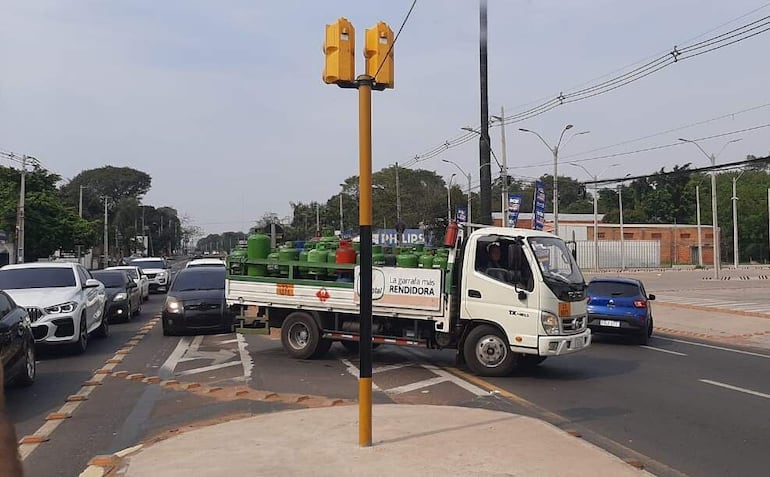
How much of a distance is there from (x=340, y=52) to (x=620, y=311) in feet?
42.3

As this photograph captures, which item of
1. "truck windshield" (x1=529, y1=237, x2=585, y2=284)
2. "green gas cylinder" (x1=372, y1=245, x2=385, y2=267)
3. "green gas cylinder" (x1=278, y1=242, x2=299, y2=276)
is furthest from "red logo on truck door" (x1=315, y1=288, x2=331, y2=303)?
"truck windshield" (x1=529, y1=237, x2=585, y2=284)

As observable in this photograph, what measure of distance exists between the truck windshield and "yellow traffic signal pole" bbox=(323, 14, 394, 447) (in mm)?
5231

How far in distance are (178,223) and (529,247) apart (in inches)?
5695

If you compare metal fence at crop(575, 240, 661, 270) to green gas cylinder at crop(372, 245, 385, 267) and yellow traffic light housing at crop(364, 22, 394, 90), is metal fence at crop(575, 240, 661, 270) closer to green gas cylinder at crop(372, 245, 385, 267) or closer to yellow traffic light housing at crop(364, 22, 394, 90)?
green gas cylinder at crop(372, 245, 385, 267)

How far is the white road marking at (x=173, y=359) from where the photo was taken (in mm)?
11734

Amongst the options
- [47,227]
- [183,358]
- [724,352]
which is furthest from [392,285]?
[47,227]

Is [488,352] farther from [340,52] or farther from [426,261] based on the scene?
[340,52]

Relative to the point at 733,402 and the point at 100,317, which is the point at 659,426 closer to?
the point at 733,402

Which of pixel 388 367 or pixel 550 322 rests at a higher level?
pixel 550 322

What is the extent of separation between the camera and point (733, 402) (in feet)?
33.4

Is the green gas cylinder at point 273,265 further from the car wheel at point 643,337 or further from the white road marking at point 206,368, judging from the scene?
the car wheel at point 643,337

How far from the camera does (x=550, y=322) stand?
11.1 metres

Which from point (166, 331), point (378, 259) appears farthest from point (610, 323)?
point (166, 331)

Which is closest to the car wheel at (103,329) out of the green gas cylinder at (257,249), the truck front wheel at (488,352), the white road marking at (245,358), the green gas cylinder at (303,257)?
the white road marking at (245,358)
